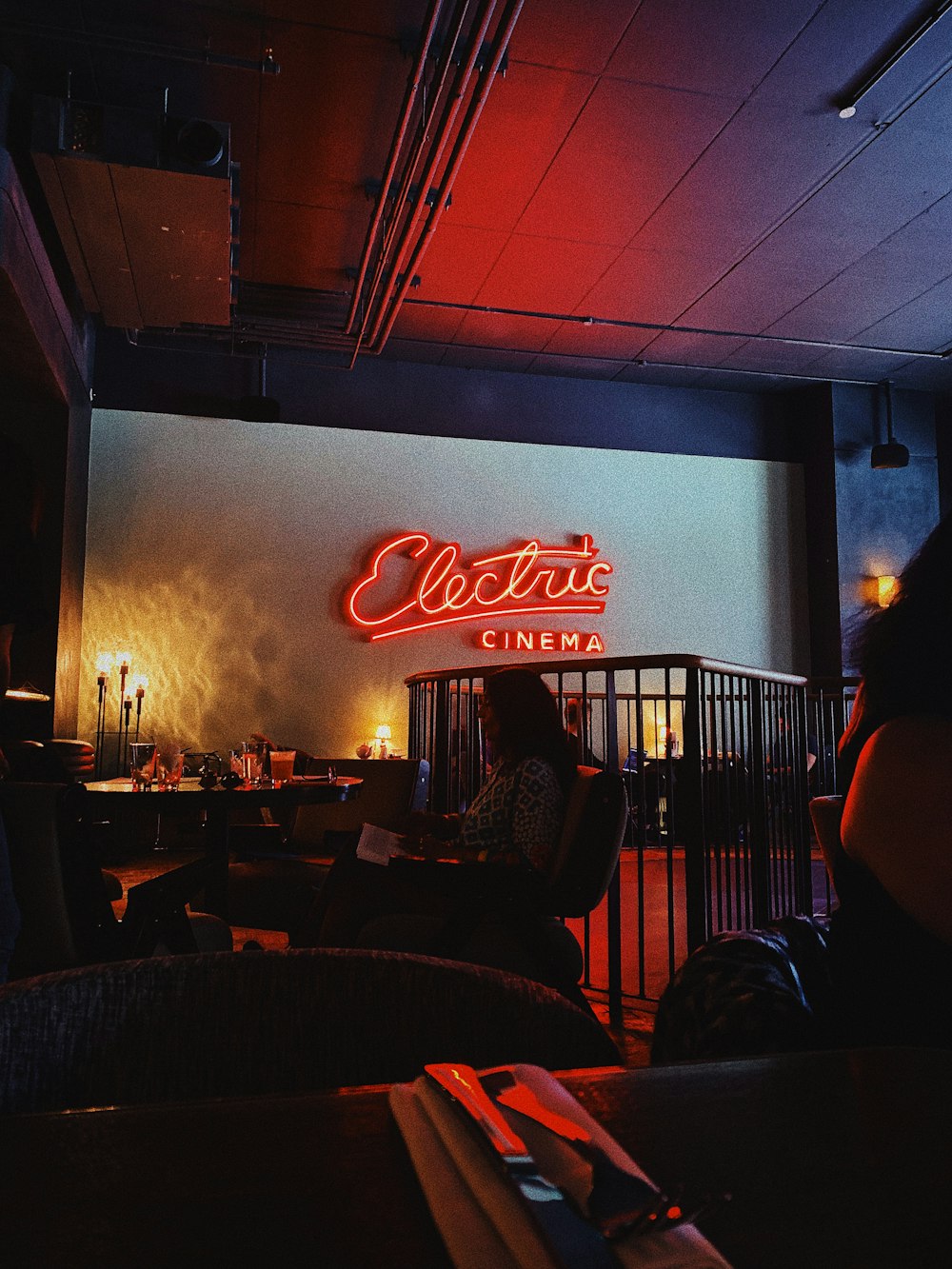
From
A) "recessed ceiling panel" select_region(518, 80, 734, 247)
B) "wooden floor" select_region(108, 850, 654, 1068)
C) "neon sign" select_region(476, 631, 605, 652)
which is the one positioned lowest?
"wooden floor" select_region(108, 850, 654, 1068)

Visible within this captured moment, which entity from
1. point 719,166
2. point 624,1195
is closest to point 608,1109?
point 624,1195

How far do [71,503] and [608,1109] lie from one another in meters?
8.32

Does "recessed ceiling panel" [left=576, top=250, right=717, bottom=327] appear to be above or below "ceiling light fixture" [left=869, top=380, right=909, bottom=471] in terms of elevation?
above

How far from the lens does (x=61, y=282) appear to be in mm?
7250

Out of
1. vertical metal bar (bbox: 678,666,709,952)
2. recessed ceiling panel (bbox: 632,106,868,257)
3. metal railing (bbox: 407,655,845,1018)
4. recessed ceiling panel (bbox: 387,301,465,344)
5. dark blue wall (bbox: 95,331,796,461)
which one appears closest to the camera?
vertical metal bar (bbox: 678,666,709,952)

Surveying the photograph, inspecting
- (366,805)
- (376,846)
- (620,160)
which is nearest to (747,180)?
(620,160)

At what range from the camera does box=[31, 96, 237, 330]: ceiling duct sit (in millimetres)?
5461

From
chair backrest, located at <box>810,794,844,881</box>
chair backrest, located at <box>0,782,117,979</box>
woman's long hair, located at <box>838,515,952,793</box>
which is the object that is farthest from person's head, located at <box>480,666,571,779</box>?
woman's long hair, located at <box>838,515,952,793</box>

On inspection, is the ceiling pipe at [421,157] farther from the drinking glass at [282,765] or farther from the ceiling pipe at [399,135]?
the drinking glass at [282,765]

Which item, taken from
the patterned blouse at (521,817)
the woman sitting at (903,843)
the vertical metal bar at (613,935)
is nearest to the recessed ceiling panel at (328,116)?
the vertical metal bar at (613,935)

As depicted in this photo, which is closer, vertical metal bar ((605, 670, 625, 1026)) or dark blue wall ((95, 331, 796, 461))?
vertical metal bar ((605, 670, 625, 1026))

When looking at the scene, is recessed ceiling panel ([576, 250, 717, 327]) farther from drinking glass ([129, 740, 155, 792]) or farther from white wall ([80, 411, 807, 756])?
drinking glass ([129, 740, 155, 792])

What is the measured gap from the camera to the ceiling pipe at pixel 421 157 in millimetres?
4922

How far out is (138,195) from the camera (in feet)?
19.0
